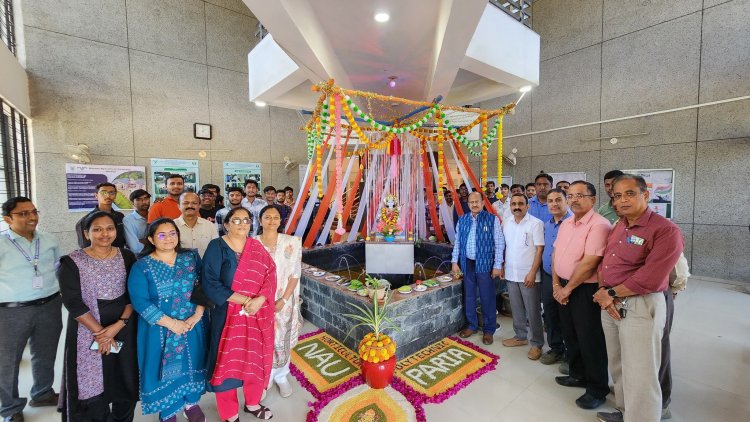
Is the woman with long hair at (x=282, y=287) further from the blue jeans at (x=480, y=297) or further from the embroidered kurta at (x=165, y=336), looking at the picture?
the blue jeans at (x=480, y=297)

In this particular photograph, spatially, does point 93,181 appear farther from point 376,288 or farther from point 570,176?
point 570,176

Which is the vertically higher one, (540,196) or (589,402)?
(540,196)

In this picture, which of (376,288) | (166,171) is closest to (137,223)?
(376,288)

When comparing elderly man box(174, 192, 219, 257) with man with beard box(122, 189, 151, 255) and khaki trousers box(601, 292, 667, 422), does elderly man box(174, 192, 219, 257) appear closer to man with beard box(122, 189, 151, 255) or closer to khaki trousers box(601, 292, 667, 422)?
man with beard box(122, 189, 151, 255)

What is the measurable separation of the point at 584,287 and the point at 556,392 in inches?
32.4

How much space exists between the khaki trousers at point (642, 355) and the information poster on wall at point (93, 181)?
665cm

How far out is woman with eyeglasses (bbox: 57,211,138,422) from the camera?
1590mm

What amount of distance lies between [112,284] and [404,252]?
334 cm

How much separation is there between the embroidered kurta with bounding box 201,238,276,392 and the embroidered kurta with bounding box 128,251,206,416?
0.11 meters

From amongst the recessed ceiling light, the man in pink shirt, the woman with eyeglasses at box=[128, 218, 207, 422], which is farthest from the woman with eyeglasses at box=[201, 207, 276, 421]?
the recessed ceiling light

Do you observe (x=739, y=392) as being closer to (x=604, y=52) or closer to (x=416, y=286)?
(x=416, y=286)

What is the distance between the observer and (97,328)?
1602mm

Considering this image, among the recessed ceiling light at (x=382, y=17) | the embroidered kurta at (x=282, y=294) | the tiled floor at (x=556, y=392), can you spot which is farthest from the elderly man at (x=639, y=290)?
the recessed ceiling light at (x=382, y=17)

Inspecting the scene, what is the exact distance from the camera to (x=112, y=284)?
5.54ft
